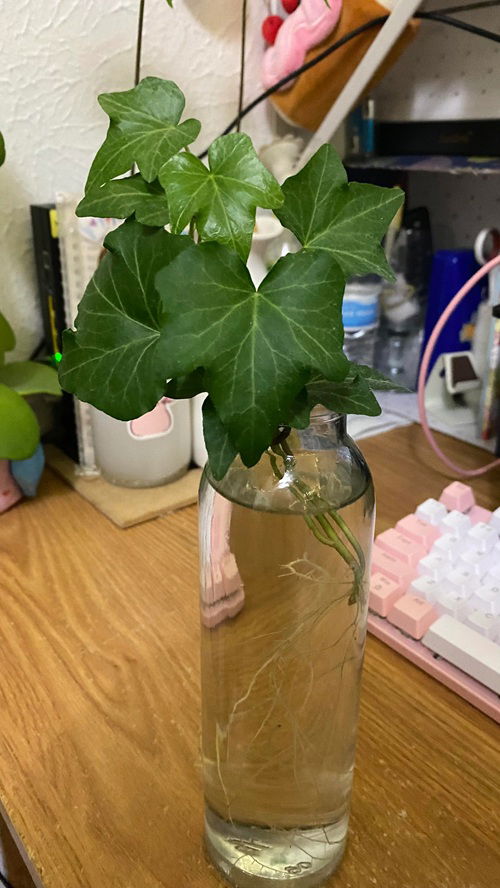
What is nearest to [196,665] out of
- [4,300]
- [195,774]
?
[195,774]

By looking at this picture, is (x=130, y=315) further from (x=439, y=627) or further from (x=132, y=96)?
(x=439, y=627)

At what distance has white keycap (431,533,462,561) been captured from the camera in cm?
52

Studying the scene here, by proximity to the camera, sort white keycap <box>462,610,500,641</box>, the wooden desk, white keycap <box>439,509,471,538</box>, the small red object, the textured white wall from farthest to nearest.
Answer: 1. the small red object
2. the textured white wall
3. white keycap <box>439,509,471,538</box>
4. white keycap <box>462,610,500,641</box>
5. the wooden desk

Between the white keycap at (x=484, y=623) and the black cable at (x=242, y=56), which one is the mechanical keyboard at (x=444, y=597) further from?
the black cable at (x=242, y=56)

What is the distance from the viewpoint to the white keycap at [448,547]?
0.52 m

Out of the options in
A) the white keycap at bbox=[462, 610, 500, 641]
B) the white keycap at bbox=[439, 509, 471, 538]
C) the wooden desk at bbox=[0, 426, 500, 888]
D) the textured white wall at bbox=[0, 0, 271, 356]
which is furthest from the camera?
A: the textured white wall at bbox=[0, 0, 271, 356]

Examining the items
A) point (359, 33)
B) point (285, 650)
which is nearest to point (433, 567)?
point (285, 650)

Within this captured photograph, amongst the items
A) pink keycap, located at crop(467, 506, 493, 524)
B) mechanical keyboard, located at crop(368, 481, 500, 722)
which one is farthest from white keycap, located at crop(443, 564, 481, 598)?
pink keycap, located at crop(467, 506, 493, 524)

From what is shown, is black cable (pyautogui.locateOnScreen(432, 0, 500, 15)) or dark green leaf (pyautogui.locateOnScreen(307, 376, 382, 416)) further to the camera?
black cable (pyautogui.locateOnScreen(432, 0, 500, 15))

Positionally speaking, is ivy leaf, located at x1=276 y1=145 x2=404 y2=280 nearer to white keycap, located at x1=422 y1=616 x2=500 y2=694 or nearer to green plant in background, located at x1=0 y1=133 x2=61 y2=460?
white keycap, located at x1=422 y1=616 x2=500 y2=694

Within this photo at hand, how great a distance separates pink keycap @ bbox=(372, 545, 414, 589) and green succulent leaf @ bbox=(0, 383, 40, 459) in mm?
310

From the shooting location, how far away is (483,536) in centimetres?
54

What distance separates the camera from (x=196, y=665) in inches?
18.0

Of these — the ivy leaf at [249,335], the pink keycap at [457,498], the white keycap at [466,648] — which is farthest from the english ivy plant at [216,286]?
the pink keycap at [457,498]
